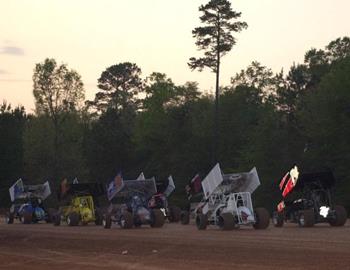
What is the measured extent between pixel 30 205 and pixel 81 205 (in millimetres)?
5960

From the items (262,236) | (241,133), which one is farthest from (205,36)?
(262,236)

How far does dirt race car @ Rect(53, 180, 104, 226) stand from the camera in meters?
40.8

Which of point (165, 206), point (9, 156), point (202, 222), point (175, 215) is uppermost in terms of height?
point (9, 156)

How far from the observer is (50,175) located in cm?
8581

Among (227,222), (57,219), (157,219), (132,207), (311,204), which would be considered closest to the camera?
(227,222)

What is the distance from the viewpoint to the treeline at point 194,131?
55.1 metres

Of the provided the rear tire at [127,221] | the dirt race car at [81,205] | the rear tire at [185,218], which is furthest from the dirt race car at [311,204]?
the dirt race car at [81,205]

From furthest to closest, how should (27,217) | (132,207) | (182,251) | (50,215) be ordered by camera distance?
(27,217) < (50,215) < (132,207) < (182,251)

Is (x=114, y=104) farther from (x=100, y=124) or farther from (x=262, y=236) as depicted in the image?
(x=262, y=236)

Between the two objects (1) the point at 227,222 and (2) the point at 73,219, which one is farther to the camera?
(2) the point at 73,219

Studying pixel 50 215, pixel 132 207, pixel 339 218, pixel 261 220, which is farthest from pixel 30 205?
pixel 339 218

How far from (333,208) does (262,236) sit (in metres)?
6.75

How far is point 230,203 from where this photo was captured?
32094 mm

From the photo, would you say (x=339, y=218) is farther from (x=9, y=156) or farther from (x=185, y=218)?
(x=9, y=156)
